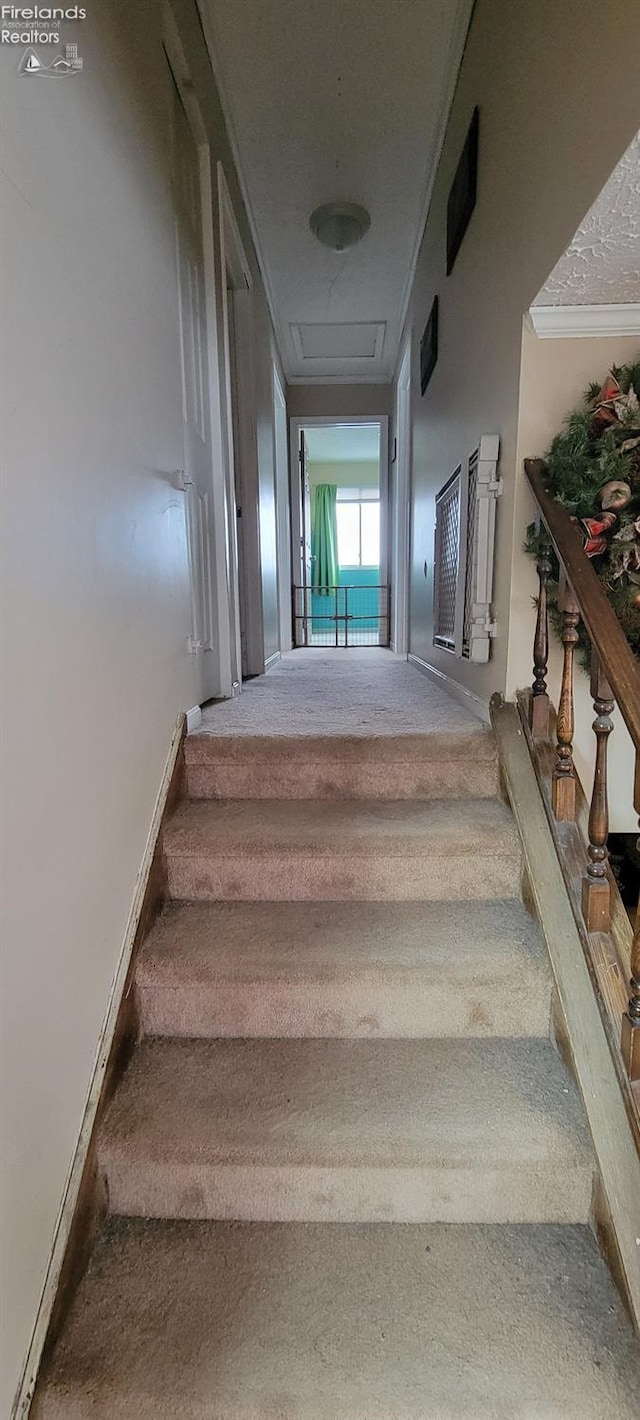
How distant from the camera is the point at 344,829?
1.49m

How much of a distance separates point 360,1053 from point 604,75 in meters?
2.01

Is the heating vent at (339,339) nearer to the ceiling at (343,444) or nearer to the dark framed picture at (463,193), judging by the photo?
the ceiling at (343,444)

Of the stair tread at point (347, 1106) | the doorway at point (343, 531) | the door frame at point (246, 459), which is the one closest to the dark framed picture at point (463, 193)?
the door frame at point (246, 459)

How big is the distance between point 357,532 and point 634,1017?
9.57 metres

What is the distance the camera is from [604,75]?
1.15 meters

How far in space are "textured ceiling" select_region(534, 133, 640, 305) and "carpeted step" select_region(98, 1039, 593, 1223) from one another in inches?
68.2

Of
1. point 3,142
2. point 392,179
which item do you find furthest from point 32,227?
point 392,179

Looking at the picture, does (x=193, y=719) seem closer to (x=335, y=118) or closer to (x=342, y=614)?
(x=335, y=118)

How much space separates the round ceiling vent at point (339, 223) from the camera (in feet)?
10.3

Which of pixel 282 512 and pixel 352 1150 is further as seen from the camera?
pixel 282 512

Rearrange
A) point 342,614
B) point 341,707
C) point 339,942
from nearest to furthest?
point 339,942 < point 341,707 < point 342,614

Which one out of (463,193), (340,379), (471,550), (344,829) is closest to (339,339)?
(340,379)

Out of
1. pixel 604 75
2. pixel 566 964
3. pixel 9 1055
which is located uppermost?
pixel 604 75

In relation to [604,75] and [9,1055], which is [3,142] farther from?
[9,1055]
